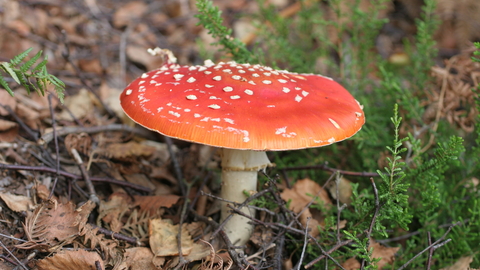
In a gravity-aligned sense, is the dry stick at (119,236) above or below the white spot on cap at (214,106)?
below

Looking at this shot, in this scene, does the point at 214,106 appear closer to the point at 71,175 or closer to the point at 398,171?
the point at 71,175

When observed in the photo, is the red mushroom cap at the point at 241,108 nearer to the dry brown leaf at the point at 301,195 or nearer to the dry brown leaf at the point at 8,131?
the dry brown leaf at the point at 301,195

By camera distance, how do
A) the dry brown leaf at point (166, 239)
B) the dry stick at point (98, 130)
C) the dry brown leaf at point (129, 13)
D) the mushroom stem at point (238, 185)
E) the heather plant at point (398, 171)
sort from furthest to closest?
the dry brown leaf at point (129, 13), the dry stick at point (98, 130), the mushroom stem at point (238, 185), the dry brown leaf at point (166, 239), the heather plant at point (398, 171)

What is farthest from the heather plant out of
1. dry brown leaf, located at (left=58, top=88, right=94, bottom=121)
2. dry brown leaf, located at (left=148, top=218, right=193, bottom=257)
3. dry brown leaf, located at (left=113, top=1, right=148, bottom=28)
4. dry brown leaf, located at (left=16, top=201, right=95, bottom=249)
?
dry brown leaf, located at (left=113, top=1, right=148, bottom=28)

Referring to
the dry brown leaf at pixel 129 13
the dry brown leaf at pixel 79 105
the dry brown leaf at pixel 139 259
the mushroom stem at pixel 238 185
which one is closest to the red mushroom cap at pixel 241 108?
the mushroom stem at pixel 238 185

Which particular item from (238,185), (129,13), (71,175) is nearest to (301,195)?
(238,185)

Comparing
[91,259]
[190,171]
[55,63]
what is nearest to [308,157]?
[190,171]

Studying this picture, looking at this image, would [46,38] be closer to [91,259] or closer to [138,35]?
[138,35]
